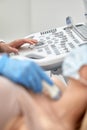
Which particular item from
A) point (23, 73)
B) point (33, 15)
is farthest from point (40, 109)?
point (33, 15)

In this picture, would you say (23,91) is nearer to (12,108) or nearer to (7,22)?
(12,108)

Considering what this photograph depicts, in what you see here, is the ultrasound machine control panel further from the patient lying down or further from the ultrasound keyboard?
the patient lying down

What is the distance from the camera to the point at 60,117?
57 cm

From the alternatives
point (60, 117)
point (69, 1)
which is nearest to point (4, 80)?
point (60, 117)

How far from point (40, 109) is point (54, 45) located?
626mm

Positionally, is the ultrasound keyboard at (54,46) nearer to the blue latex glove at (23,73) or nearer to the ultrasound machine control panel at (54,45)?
the ultrasound machine control panel at (54,45)

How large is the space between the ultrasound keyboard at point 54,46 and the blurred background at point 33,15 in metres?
0.45

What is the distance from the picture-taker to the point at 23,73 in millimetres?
486

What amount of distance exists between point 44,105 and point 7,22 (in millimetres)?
1441

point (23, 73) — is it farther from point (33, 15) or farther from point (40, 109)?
point (33, 15)

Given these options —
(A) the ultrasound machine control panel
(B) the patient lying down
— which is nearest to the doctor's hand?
(A) the ultrasound machine control panel

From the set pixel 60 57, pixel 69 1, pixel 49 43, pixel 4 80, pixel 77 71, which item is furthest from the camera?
pixel 69 1

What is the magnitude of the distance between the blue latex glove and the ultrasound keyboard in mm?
482

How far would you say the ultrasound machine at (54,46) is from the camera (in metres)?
1.00
